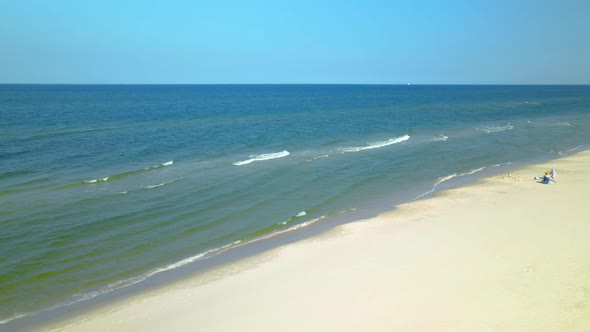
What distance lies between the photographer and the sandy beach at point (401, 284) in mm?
10469

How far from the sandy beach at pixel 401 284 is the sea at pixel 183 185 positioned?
7.40ft

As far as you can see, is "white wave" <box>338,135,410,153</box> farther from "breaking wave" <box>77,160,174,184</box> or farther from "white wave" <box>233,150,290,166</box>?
"breaking wave" <box>77,160,174,184</box>

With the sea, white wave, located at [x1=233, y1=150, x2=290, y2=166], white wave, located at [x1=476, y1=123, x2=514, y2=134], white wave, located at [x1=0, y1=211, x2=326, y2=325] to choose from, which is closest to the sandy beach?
white wave, located at [x1=0, y1=211, x2=326, y2=325]

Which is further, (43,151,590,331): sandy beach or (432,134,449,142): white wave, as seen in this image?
(432,134,449,142): white wave

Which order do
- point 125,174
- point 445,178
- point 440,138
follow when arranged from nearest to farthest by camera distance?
point 445,178 → point 125,174 → point 440,138

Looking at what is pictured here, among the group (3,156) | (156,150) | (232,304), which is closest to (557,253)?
(232,304)

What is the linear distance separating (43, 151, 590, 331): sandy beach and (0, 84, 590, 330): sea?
2.25 meters

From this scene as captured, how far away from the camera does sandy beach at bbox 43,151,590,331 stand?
412 inches

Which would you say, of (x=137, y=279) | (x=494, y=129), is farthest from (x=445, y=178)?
(x=494, y=129)

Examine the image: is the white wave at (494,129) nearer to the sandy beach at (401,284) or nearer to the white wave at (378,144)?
the white wave at (378,144)

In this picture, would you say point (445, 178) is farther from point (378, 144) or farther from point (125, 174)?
point (125, 174)

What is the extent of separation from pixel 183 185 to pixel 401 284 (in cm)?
1616

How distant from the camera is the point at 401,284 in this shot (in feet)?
40.2

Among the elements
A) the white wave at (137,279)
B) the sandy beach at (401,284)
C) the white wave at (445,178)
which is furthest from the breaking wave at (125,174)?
the white wave at (445,178)
